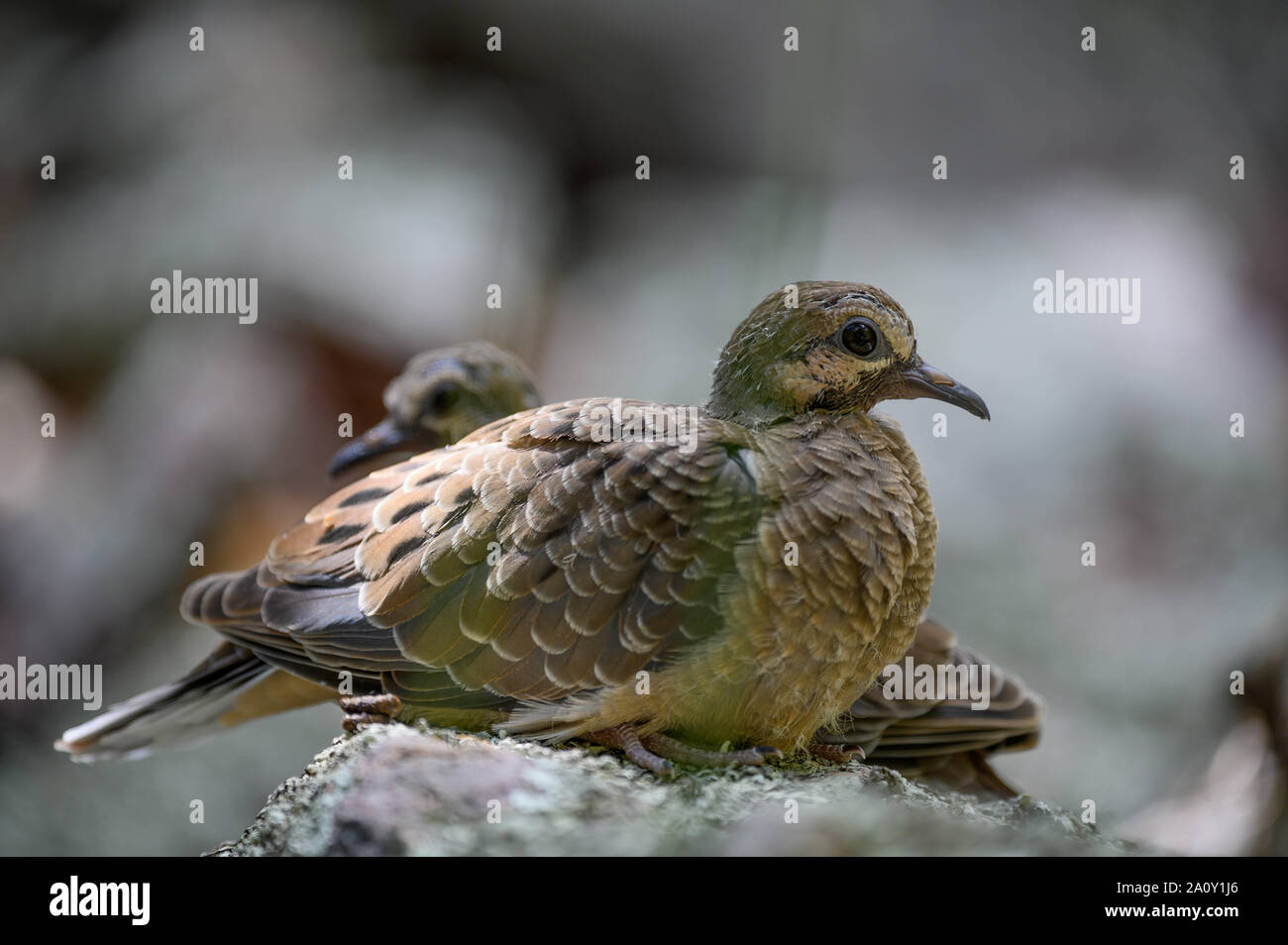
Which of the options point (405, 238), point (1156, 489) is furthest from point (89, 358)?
point (1156, 489)

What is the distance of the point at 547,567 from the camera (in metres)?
2.63

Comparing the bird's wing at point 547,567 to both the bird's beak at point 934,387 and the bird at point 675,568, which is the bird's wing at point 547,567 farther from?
the bird's beak at point 934,387

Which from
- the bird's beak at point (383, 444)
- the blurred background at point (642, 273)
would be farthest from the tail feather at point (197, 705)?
the blurred background at point (642, 273)

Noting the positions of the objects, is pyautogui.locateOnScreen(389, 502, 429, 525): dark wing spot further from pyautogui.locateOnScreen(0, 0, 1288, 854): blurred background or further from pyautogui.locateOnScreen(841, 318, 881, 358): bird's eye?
pyautogui.locateOnScreen(0, 0, 1288, 854): blurred background

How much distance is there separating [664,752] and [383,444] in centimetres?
168

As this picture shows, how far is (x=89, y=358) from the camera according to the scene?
6.85 metres

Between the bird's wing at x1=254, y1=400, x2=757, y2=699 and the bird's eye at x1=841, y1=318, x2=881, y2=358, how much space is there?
0.32 m

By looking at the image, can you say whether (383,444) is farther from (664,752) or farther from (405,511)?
(664,752)

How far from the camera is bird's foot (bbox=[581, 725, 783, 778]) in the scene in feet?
8.51

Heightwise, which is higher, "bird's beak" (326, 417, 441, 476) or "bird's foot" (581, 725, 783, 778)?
"bird's beak" (326, 417, 441, 476)

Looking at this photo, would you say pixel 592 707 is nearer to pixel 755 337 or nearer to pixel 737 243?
pixel 755 337

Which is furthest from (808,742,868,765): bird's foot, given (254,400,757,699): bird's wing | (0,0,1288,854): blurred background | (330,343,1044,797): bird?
(0,0,1288,854): blurred background

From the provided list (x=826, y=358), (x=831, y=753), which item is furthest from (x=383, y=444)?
(x=831, y=753)
